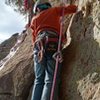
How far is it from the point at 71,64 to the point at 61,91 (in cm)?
59

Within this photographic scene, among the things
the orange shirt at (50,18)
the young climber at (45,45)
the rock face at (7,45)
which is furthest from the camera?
the rock face at (7,45)

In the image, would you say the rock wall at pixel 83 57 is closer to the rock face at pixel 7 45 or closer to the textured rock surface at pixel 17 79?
the textured rock surface at pixel 17 79

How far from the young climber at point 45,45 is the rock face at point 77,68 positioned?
10.4 inches

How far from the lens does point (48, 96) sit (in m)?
7.43

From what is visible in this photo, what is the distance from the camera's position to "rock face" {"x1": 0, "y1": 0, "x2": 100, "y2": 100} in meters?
7.23

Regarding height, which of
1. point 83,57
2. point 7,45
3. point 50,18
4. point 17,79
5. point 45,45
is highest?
point 7,45

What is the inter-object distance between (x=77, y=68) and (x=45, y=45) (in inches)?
33.0

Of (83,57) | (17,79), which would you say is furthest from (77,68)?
(17,79)

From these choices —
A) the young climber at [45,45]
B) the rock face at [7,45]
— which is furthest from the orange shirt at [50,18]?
the rock face at [7,45]

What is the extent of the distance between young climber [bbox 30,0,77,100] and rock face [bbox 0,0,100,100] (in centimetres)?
26

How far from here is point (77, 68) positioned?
298 inches

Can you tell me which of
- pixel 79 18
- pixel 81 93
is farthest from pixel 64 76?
pixel 79 18

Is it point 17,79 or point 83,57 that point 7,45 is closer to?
point 17,79

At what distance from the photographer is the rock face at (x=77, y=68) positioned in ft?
23.7
